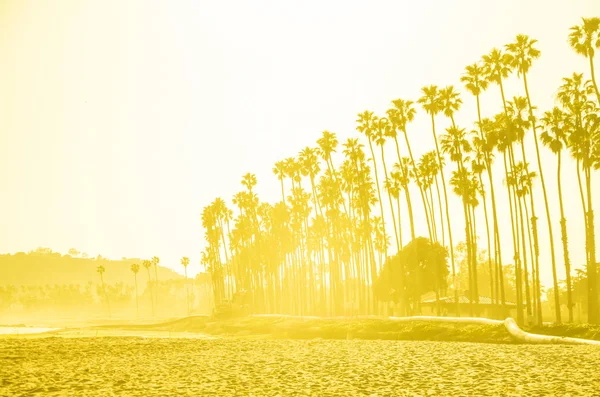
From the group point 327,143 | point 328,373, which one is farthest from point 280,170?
point 328,373

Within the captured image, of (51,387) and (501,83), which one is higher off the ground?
(501,83)

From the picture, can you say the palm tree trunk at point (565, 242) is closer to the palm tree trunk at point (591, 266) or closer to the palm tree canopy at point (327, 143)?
the palm tree trunk at point (591, 266)

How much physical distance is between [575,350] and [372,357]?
7135 mm

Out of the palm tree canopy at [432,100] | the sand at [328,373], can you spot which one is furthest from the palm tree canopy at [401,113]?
the sand at [328,373]

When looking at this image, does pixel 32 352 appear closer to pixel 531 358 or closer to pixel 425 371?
pixel 425 371

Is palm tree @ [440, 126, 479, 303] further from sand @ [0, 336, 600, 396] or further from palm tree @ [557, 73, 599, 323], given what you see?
sand @ [0, 336, 600, 396]

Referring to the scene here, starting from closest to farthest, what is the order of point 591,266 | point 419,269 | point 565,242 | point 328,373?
point 328,373 → point 591,266 → point 565,242 → point 419,269

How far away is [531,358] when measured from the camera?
21359mm

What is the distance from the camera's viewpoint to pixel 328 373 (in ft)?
68.1

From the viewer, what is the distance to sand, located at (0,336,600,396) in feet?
56.7

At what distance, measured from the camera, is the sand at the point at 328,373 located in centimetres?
1728

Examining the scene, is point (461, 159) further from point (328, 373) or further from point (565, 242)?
point (328, 373)

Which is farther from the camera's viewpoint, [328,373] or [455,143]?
[455,143]

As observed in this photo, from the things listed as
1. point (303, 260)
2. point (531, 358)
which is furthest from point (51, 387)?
point (303, 260)
